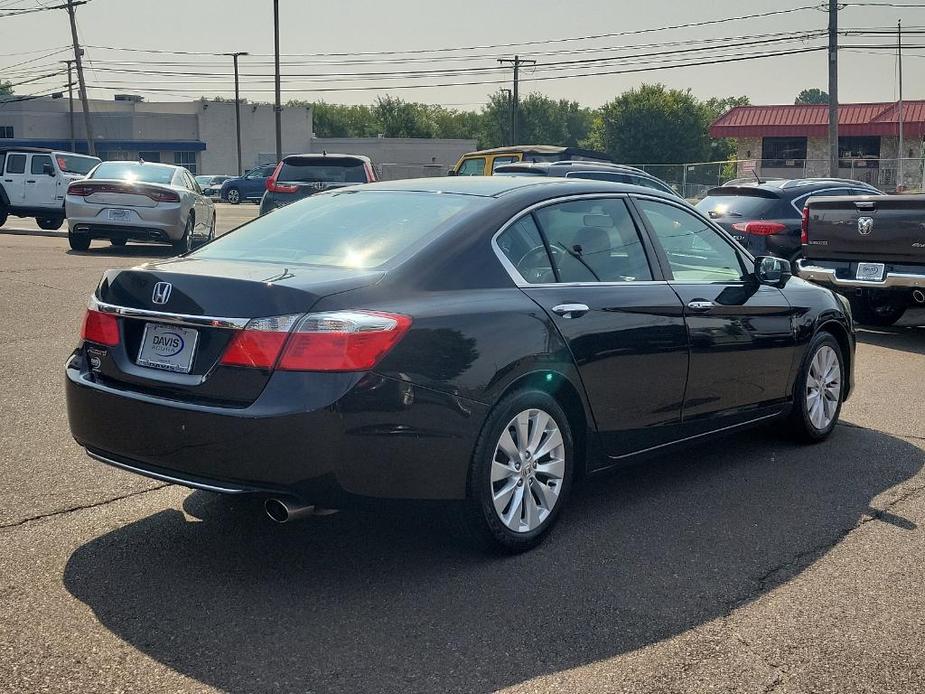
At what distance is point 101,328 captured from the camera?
4512 millimetres

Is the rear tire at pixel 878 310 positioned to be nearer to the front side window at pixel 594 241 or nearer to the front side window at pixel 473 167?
the front side window at pixel 594 241

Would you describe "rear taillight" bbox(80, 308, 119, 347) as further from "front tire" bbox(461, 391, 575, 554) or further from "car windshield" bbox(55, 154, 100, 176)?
"car windshield" bbox(55, 154, 100, 176)

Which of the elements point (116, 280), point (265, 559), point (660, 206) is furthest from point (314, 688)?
point (660, 206)

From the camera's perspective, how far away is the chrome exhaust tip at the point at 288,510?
4066 mm

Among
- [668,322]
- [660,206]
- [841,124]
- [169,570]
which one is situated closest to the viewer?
[169,570]

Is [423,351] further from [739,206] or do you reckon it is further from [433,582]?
[739,206]

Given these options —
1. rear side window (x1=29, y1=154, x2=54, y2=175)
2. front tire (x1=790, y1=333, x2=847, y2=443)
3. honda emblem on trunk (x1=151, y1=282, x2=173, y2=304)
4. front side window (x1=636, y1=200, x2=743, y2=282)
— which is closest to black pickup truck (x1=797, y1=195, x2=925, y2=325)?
front tire (x1=790, y1=333, x2=847, y2=443)

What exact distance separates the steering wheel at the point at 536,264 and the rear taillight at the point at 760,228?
9.54 meters

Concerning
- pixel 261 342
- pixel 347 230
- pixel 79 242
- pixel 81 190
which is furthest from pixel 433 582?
pixel 79 242

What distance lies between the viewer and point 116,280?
4.52 metres

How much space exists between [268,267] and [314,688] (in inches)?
70.3

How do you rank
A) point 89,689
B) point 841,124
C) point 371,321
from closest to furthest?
point 89,689, point 371,321, point 841,124

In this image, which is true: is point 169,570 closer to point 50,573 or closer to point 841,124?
point 50,573

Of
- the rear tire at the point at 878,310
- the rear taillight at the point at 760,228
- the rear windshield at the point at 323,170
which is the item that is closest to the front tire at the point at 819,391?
the rear tire at the point at 878,310
